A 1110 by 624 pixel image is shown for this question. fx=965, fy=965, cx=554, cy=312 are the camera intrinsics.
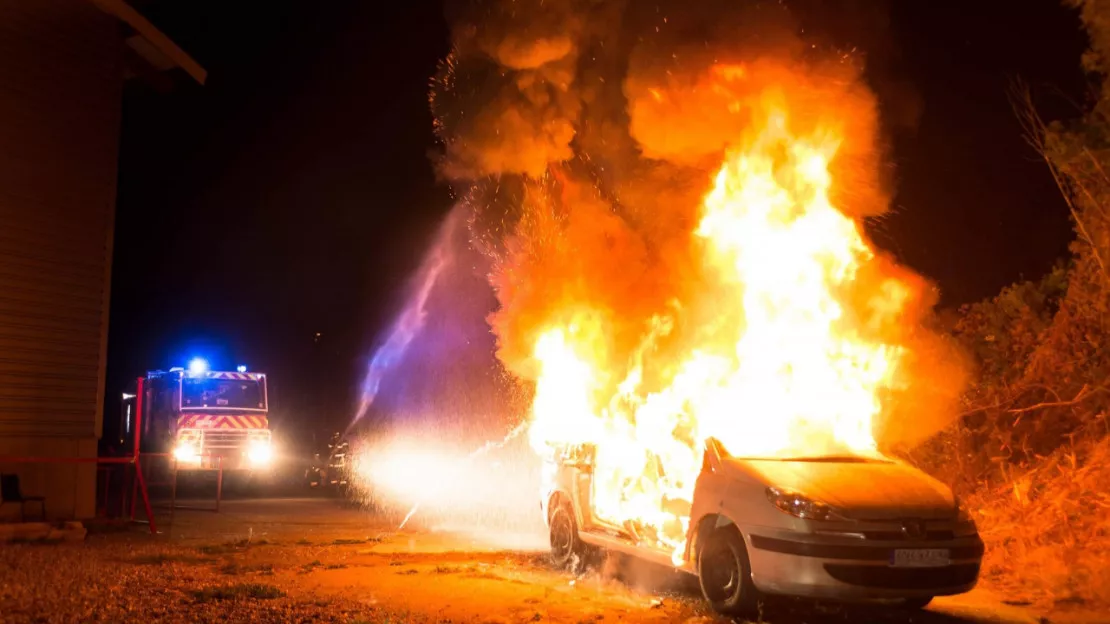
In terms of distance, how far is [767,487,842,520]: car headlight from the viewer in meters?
7.54

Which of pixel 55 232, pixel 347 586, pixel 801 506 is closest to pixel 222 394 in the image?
pixel 55 232

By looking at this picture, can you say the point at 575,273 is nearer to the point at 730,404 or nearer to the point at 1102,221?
the point at 730,404

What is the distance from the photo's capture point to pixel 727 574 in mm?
8133

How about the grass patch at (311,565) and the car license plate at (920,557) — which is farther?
the grass patch at (311,565)

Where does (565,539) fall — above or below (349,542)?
above

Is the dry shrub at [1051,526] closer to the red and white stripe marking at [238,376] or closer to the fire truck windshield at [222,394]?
the fire truck windshield at [222,394]

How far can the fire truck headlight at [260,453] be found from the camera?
22.0 metres

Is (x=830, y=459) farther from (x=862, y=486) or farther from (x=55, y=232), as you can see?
(x=55, y=232)

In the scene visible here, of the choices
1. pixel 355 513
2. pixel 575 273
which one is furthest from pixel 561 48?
pixel 355 513

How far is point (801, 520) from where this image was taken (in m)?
7.50

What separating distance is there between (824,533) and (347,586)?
4.68m

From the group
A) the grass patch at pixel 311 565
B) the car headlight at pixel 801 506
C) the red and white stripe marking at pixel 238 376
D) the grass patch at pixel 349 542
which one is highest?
the red and white stripe marking at pixel 238 376

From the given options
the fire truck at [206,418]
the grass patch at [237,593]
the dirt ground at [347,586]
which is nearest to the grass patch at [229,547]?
the dirt ground at [347,586]

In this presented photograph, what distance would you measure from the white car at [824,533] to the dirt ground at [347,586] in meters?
0.51
